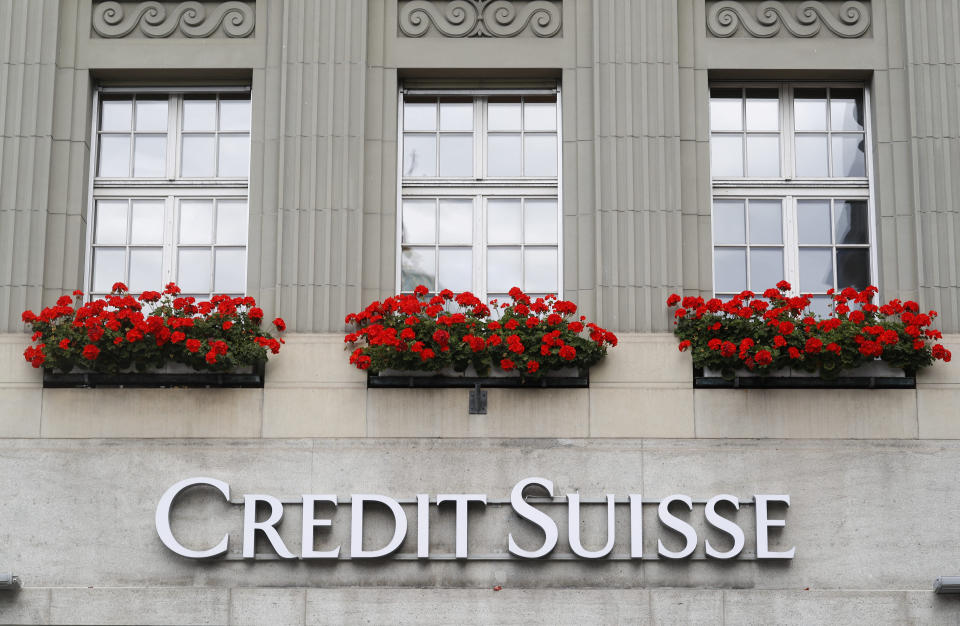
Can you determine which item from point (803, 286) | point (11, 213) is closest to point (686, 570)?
point (803, 286)

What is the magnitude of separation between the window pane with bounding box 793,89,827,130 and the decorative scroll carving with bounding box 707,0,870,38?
591 mm

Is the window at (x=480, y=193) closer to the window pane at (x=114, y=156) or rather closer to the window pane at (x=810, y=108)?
the window pane at (x=810, y=108)

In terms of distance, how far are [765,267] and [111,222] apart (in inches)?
241

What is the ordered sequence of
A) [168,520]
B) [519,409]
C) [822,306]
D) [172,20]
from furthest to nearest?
[172,20], [822,306], [519,409], [168,520]

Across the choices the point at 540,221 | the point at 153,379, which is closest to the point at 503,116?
the point at 540,221

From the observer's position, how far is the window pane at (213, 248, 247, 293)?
1357 cm

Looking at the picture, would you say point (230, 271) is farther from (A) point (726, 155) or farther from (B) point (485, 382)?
(A) point (726, 155)

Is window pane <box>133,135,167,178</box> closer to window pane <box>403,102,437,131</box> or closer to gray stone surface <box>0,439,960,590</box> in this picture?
window pane <box>403,102,437,131</box>

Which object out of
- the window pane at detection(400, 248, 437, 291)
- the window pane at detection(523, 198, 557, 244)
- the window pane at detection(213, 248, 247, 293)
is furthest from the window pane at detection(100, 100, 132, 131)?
the window pane at detection(523, 198, 557, 244)

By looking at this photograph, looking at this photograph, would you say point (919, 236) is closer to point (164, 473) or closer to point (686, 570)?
point (686, 570)

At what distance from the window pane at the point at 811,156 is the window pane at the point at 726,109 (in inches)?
23.9

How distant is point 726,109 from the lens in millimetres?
13961

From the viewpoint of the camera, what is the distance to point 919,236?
13.0 m

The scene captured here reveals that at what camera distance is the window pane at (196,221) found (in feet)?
45.0
